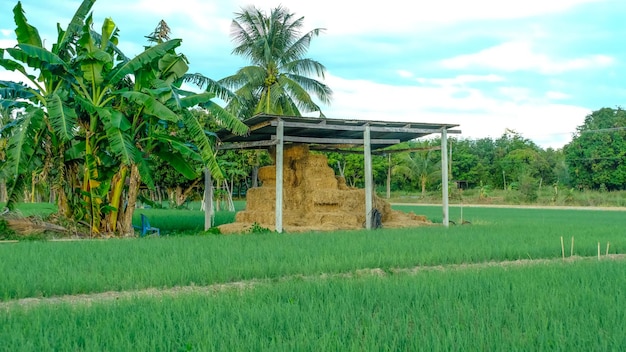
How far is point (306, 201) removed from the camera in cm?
1566

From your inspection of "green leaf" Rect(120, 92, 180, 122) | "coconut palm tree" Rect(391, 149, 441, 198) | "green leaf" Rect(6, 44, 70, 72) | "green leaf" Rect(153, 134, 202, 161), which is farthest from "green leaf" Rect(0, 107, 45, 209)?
"coconut palm tree" Rect(391, 149, 441, 198)

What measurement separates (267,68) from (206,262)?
733 inches

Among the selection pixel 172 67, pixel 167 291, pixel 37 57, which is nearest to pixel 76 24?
pixel 37 57

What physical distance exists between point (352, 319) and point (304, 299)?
89 centimetres

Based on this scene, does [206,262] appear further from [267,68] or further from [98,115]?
[267,68]

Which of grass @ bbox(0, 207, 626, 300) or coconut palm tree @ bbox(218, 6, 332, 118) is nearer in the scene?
grass @ bbox(0, 207, 626, 300)

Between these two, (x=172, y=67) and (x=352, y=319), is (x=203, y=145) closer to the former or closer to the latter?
(x=172, y=67)

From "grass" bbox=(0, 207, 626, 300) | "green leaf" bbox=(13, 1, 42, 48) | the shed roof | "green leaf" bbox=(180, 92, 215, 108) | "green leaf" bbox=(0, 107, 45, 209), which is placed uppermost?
"green leaf" bbox=(13, 1, 42, 48)

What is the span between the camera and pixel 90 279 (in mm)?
6840

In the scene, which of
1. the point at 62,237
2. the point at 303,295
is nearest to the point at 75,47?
the point at 62,237

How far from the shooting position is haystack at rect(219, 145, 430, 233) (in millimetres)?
15023

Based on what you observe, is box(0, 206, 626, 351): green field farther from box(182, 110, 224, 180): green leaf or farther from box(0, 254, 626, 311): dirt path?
box(182, 110, 224, 180): green leaf

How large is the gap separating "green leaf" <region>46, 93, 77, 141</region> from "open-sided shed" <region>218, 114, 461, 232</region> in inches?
156

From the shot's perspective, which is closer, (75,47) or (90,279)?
(90,279)
